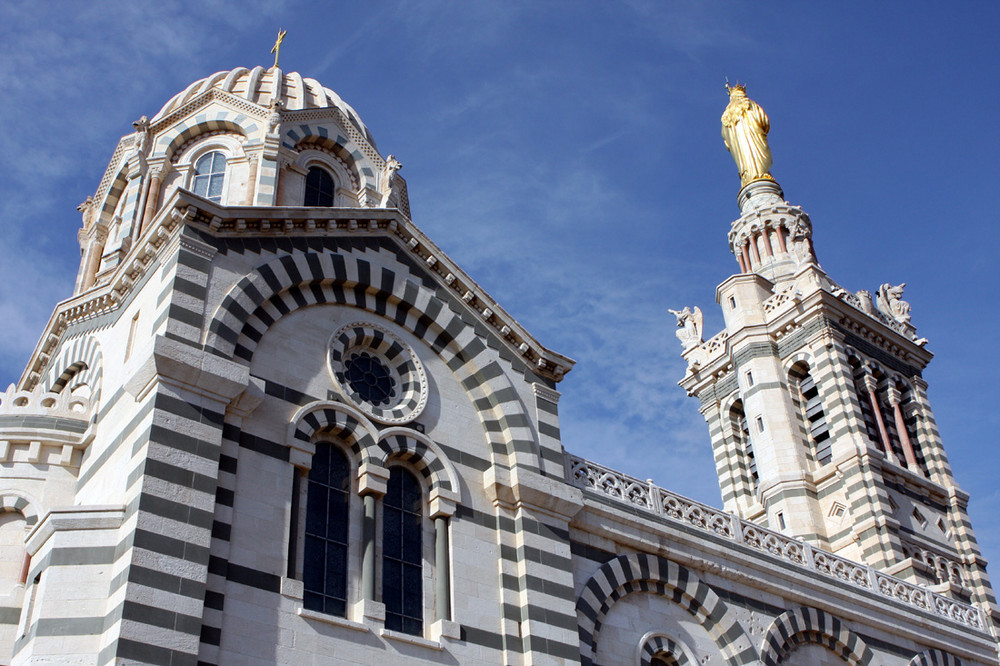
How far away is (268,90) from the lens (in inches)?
1131

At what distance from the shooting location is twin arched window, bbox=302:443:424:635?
16609 mm

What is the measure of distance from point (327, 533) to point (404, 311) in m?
5.05

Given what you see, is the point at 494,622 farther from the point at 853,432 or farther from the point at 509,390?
the point at 853,432

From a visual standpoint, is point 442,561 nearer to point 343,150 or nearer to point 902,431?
point 343,150

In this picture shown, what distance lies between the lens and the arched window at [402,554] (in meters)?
17.2

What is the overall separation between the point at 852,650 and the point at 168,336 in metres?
15.0

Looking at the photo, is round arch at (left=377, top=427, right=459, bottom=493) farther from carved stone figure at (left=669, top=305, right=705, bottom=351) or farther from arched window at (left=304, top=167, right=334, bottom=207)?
carved stone figure at (left=669, top=305, right=705, bottom=351)

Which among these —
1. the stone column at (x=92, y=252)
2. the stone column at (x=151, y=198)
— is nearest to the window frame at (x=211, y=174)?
the stone column at (x=151, y=198)

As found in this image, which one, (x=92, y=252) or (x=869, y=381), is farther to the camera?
(x=869, y=381)

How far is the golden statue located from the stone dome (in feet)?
70.1

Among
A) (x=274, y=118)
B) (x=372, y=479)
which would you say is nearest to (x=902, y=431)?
(x=274, y=118)

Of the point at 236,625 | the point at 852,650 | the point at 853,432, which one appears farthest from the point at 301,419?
the point at 853,432

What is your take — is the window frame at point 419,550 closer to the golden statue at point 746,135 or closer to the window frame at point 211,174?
the window frame at point 211,174

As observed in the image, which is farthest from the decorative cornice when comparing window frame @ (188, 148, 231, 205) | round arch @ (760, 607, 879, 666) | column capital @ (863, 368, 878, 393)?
column capital @ (863, 368, 878, 393)
